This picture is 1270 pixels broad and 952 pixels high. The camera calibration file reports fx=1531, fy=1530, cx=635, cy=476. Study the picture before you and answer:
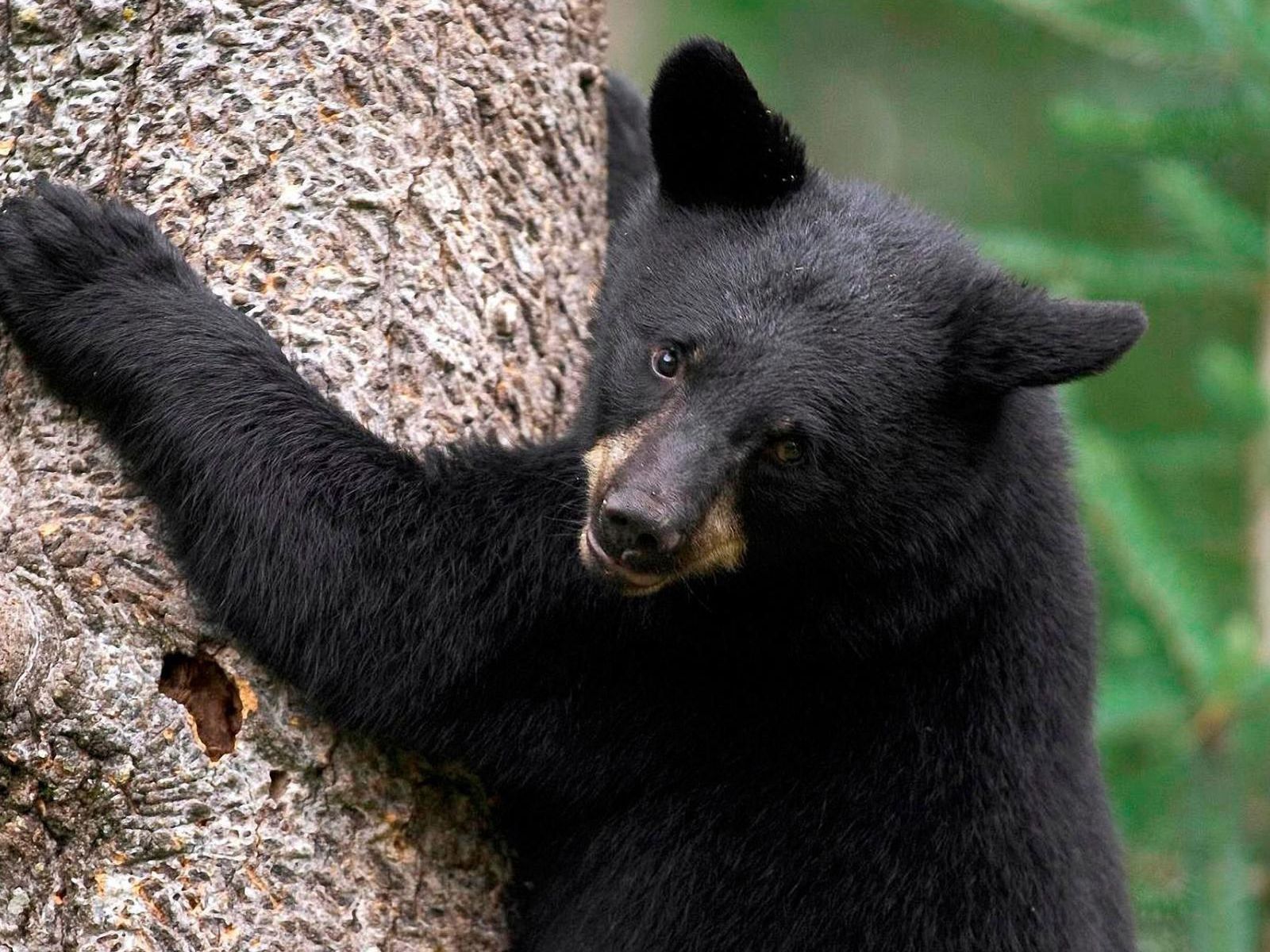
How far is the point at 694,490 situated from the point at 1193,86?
4.53 meters

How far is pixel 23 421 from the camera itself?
3.57 meters

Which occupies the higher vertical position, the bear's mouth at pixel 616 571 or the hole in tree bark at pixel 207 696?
the bear's mouth at pixel 616 571

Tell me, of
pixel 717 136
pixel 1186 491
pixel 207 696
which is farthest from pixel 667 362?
pixel 1186 491

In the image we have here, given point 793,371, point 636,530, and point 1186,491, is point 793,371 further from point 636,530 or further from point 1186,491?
point 1186,491

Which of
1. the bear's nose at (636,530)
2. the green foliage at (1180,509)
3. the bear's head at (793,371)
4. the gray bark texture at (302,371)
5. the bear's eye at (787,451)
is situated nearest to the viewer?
the gray bark texture at (302,371)

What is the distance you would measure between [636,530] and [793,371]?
1.86ft

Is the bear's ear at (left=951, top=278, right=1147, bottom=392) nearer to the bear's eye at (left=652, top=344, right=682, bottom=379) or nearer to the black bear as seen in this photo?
the black bear

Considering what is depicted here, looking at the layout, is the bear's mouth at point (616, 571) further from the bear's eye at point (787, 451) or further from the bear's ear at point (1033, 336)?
the bear's ear at point (1033, 336)

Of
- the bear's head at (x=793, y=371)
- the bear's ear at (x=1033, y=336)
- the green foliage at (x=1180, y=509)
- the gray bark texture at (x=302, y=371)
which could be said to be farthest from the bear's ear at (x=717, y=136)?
the green foliage at (x=1180, y=509)

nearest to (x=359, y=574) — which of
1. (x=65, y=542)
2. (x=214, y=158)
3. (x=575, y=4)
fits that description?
(x=65, y=542)

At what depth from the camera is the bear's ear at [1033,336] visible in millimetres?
3480

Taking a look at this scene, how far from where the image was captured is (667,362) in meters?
3.77

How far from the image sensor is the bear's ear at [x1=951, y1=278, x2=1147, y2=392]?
3.48 meters

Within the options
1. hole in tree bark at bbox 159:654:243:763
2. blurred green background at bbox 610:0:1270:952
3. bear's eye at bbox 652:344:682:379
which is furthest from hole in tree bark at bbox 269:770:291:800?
blurred green background at bbox 610:0:1270:952
